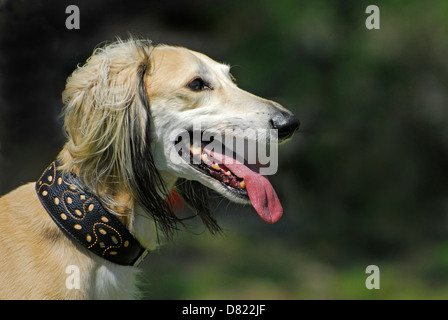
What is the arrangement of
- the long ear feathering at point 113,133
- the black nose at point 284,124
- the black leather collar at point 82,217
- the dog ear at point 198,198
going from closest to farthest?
the black leather collar at point 82,217
the long ear feathering at point 113,133
the black nose at point 284,124
the dog ear at point 198,198

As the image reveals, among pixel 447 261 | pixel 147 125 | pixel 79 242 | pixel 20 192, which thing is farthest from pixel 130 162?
pixel 447 261

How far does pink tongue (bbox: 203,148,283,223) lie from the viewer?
1910 millimetres

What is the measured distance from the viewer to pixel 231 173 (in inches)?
75.8

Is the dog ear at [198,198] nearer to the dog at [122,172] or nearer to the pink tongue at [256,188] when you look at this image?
the dog at [122,172]

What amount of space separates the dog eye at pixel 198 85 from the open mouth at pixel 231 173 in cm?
21

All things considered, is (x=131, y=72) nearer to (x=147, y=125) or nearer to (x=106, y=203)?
(x=147, y=125)

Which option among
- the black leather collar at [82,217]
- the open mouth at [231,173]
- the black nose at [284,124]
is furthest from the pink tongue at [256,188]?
the black leather collar at [82,217]

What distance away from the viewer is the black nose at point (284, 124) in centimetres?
189

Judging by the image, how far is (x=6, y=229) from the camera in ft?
5.79

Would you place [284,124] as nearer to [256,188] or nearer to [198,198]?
[256,188]

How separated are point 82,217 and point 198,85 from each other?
26.7 inches

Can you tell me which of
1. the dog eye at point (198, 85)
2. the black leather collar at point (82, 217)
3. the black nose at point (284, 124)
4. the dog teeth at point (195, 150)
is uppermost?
the dog eye at point (198, 85)

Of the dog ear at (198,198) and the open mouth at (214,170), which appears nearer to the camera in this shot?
the open mouth at (214,170)

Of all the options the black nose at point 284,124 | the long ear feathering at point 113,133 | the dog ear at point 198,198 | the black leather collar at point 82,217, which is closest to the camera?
the black leather collar at point 82,217
